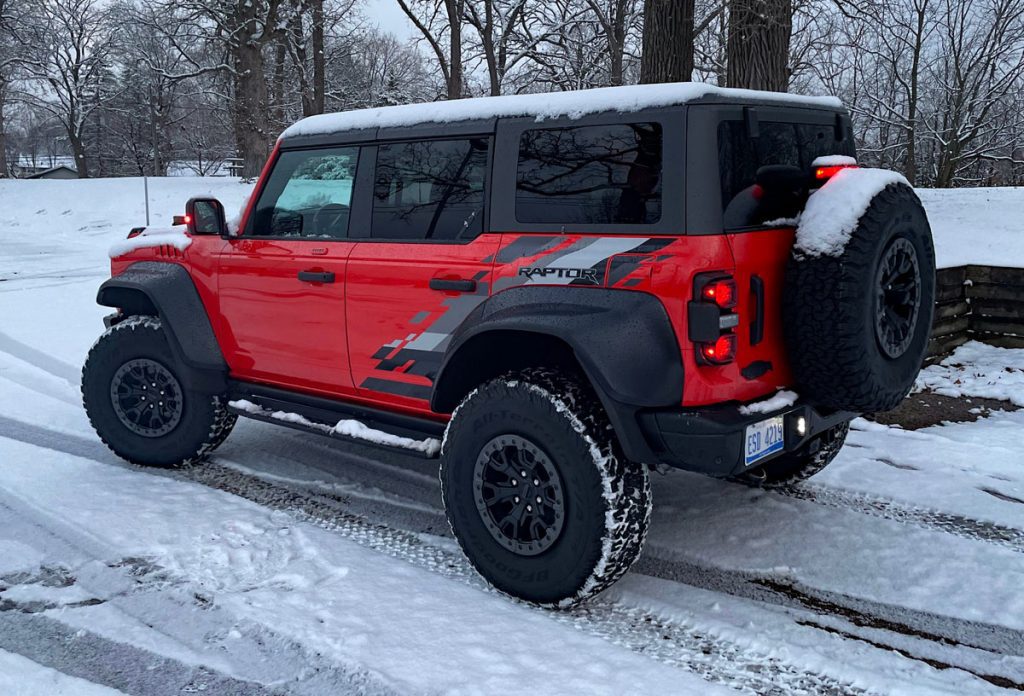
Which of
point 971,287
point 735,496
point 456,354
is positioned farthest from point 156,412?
point 971,287

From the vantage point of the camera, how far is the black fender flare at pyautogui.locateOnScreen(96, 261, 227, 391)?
471 centimetres

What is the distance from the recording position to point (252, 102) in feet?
85.3

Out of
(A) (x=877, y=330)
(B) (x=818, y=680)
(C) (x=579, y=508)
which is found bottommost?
(B) (x=818, y=680)

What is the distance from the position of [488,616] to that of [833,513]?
2017mm

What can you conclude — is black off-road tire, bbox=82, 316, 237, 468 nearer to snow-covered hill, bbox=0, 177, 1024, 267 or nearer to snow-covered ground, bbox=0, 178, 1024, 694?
snow-covered ground, bbox=0, 178, 1024, 694

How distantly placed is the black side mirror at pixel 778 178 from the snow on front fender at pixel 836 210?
11 centimetres

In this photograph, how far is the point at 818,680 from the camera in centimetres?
287

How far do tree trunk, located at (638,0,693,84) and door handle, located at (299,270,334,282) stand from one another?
20.8 feet

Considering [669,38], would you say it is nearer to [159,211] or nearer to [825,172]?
[825,172]

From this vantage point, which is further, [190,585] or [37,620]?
[190,585]

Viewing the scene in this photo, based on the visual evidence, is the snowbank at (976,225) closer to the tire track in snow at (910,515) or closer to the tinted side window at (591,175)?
the tire track in snow at (910,515)

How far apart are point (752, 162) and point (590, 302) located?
842 millimetres

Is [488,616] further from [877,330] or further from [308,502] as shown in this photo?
[877,330]

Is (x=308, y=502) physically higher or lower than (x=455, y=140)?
lower
